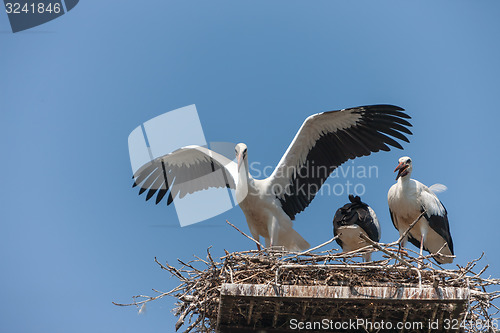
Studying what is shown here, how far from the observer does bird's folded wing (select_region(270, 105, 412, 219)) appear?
363 inches

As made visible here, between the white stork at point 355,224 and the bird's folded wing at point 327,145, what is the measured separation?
763 mm

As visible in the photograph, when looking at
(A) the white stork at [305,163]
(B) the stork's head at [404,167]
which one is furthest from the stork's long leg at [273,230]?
(B) the stork's head at [404,167]

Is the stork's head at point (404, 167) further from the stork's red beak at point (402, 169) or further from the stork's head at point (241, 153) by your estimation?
the stork's head at point (241, 153)

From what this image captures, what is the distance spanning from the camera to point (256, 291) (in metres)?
6.63

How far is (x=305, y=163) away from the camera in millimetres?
9453

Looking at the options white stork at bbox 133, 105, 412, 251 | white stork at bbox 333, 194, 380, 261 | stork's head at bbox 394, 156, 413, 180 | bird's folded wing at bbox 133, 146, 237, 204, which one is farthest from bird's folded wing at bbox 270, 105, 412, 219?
bird's folded wing at bbox 133, 146, 237, 204

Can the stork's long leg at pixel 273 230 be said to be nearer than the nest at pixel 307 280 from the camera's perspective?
No

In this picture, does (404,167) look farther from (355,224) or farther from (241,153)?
(241,153)

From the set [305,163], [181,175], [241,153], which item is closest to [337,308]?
[241,153]

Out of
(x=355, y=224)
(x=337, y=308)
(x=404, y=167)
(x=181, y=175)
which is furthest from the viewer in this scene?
(x=181, y=175)

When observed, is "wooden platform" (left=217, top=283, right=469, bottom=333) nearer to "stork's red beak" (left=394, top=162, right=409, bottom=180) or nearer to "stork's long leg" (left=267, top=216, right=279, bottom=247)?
"stork's long leg" (left=267, top=216, right=279, bottom=247)

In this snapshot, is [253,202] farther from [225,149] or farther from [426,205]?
[426,205]

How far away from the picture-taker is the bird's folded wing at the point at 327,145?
9227mm

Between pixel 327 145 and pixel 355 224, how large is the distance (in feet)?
4.20
